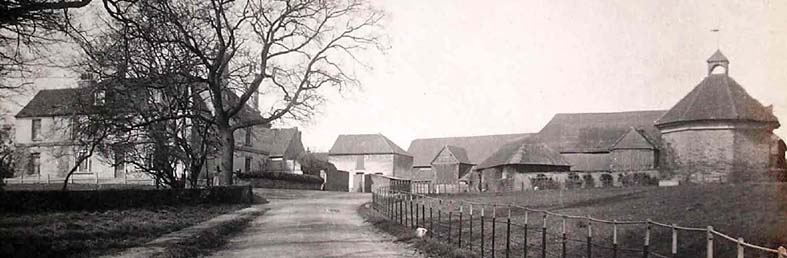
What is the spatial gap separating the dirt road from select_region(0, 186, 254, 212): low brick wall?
12.3 ft

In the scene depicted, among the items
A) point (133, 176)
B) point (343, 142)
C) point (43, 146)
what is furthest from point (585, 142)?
point (43, 146)

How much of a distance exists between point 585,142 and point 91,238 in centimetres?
4700

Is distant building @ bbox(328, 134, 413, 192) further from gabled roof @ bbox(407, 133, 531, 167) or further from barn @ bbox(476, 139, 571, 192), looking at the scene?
barn @ bbox(476, 139, 571, 192)

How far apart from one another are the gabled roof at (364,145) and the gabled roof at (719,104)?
3718cm

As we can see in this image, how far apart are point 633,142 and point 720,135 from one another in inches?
471

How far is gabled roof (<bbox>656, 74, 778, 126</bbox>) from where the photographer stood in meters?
37.4

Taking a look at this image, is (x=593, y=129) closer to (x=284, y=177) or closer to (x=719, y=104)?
(x=719, y=104)

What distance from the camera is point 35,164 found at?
164 feet

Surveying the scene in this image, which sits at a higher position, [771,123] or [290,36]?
[290,36]

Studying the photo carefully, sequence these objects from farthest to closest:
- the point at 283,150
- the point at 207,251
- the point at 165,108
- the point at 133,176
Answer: the point at 283,150, the point at 133,176, the point at 165,108, the point at 207,251

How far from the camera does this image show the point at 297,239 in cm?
1686

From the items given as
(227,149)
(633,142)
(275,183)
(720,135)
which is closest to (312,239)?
(227,149)

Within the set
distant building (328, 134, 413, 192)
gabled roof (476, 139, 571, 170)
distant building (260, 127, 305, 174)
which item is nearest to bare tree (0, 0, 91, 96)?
gabled roof (476, 139, 571, 170)

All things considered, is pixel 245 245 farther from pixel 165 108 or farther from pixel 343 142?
pixel 343 142
